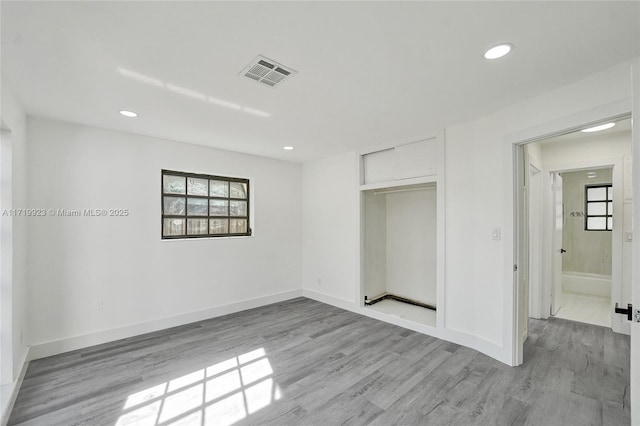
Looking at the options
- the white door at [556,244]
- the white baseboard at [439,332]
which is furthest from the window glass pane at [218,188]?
the white door at [556,244]

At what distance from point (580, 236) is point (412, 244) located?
176 inches

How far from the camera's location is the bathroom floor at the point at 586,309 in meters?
3.85

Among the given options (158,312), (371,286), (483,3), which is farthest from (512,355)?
(158,312)

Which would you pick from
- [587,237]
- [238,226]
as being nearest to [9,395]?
[238,226]

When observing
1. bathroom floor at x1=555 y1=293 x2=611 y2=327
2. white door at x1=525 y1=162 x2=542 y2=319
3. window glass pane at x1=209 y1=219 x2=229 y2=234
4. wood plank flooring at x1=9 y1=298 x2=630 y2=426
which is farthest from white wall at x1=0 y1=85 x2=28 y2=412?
bathroom floor at x1=555 y1=293 x2=611 y2=327

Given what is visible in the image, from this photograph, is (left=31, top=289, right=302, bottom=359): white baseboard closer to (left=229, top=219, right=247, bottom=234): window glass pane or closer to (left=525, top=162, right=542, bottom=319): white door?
(left=229, top=219, right=247, bottom=234): window glass pane

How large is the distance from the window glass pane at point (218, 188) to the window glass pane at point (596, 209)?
24.8ft

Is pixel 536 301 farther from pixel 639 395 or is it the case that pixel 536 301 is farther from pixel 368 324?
pixel 639 395

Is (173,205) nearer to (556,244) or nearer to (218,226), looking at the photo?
(218,226)

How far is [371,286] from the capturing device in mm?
4574

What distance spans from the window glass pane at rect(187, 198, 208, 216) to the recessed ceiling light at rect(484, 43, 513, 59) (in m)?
3.83

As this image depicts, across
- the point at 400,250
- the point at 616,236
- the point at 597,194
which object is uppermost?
the point at 597,194

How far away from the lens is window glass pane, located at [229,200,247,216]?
4.49 m

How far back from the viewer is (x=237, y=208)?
457cm
